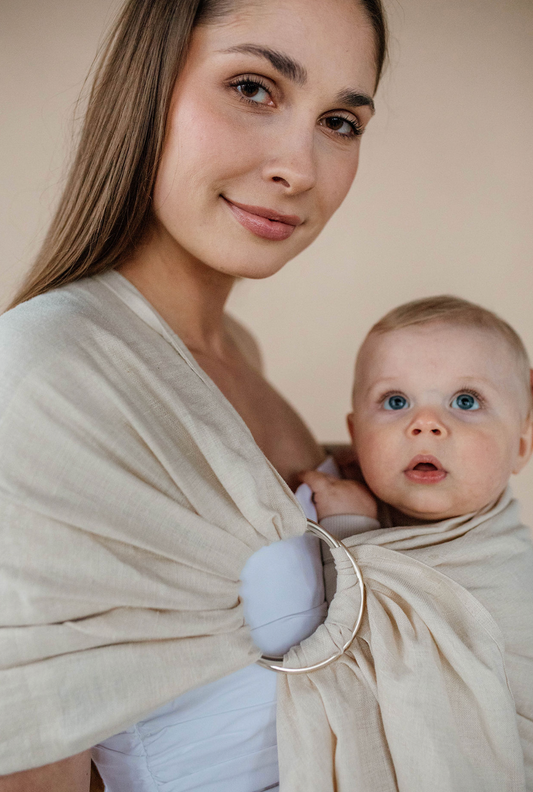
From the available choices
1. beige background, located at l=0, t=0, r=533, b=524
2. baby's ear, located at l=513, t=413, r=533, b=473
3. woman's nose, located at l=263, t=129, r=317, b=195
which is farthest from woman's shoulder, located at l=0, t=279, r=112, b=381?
beige background, located at l=0, t=0, r=533, b=524

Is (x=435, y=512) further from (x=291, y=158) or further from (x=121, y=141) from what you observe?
(x=121, y=141)

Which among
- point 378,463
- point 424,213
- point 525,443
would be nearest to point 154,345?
point 378,463

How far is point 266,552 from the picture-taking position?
750mm

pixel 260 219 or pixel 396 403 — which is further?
pixel 396 403

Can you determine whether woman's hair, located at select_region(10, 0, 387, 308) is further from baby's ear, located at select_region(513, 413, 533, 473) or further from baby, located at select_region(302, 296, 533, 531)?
baby's ear, located at select_region(513, 413, 533, 473)

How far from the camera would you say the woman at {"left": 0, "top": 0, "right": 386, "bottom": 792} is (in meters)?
0.60

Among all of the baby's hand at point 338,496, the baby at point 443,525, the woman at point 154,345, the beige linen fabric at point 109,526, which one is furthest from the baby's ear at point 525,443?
the beige linen fabric at point 109,526

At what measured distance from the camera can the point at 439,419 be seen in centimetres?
90

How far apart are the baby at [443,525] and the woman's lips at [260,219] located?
257 millimetres

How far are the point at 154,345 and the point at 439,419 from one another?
0.40 metres

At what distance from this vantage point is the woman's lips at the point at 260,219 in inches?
31.4

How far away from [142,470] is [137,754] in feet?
1.09

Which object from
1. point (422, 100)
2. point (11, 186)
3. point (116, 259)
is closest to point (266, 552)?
point (116, 259)

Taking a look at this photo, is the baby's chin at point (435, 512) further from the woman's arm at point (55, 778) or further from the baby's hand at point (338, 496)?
the woman's arm at point (55, 778)
